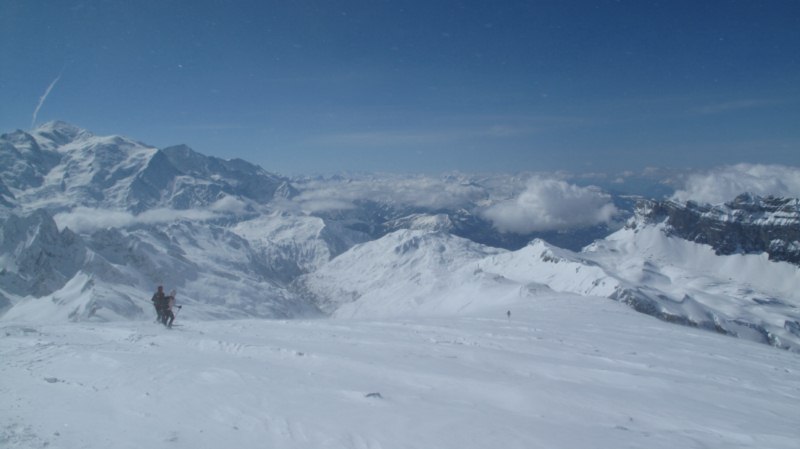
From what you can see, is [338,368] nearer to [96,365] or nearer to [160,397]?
[160,397]

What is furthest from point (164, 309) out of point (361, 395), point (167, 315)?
point (361, 395)

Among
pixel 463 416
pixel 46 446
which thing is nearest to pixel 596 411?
pixel 463 416

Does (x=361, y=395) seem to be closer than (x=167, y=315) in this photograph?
Yes

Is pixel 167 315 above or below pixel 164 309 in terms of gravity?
below

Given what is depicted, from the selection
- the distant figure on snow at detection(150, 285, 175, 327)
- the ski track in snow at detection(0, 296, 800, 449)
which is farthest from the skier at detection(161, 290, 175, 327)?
the ski track in snow at detection(0, 296, 800, 449)

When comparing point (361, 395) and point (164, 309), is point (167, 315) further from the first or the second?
A: point (361, 395)

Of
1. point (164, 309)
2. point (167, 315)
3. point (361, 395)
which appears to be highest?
point (361, 395)

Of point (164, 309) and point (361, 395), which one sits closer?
point (361, 395)

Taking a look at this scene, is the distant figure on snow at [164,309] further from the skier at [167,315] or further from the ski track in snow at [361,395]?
the ski track in snow at [361,395]
